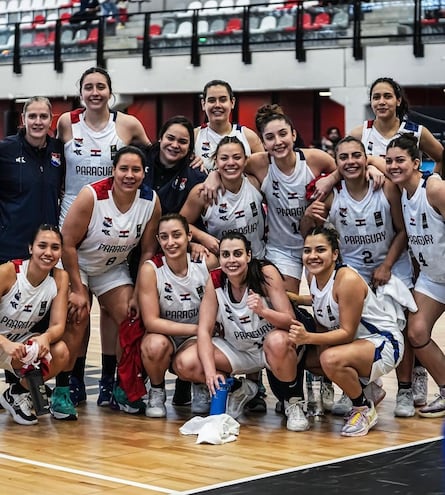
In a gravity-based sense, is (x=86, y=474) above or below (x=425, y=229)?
below

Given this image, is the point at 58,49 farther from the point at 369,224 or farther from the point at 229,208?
the point at 369,224

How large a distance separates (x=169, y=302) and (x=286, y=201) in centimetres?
87

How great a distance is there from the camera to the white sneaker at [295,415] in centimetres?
566

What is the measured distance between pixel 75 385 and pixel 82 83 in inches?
68.3

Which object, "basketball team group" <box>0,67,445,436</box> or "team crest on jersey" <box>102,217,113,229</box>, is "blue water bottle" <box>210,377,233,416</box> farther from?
"team crest on jersey" <box>102,217,113,229</box>

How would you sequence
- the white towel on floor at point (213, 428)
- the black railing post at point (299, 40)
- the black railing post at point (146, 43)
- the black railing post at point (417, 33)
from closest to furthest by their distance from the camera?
the white towel on floor at point (213, 428), the black railing post at point (417, 33), the black railing post at point (299, 40), the black railing post at point (146, 43)

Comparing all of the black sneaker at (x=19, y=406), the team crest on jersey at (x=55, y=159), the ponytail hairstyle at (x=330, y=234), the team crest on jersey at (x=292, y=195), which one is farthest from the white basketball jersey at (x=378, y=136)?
the black sneaker at (x=19, y=406)

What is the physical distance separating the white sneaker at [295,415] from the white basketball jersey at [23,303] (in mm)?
1376

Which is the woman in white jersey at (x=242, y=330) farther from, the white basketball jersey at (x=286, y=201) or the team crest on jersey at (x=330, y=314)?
the white basketball jersey at (x=286, y=201)

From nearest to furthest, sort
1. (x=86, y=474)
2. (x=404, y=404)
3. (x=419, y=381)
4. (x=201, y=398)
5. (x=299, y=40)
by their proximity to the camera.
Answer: (x=86, y=474), (x=404, y=404), (x=201, y=398), (x=419, y=381), (x=299, y=40)

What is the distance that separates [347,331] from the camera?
559 centimetres

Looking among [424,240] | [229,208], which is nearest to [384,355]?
[424,240]

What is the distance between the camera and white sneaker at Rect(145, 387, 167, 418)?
6020 millimetres

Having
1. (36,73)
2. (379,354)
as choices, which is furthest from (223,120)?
(36,73)
